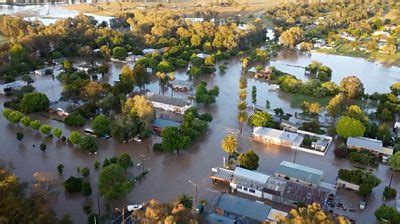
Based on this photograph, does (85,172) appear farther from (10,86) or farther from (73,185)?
(10,86)

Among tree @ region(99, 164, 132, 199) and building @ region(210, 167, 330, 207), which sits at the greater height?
tree @ region(99, 164, 132, 199)

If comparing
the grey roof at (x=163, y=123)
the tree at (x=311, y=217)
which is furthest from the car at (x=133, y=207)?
the grey roof at (x=163, y=123)

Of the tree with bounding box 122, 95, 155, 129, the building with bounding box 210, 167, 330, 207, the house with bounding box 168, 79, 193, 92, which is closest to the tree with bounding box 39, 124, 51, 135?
the tree with bounding box 122, 95, 155, 129

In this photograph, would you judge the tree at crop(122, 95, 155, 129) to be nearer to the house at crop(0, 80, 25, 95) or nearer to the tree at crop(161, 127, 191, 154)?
the tree at crop(161, 127, 191, 154)

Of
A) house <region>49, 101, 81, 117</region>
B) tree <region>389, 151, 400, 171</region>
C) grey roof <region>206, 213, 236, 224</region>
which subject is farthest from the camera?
house <region>49, 101, 81, 117</region>

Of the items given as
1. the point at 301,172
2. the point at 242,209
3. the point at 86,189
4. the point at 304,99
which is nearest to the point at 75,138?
the point at 86,189

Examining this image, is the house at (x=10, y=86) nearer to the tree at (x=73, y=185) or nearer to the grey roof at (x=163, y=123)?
the grey roof at (x=163, y=123)

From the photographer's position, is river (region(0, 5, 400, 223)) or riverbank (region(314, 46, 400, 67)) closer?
river (region(0, 5, 400, 223))
